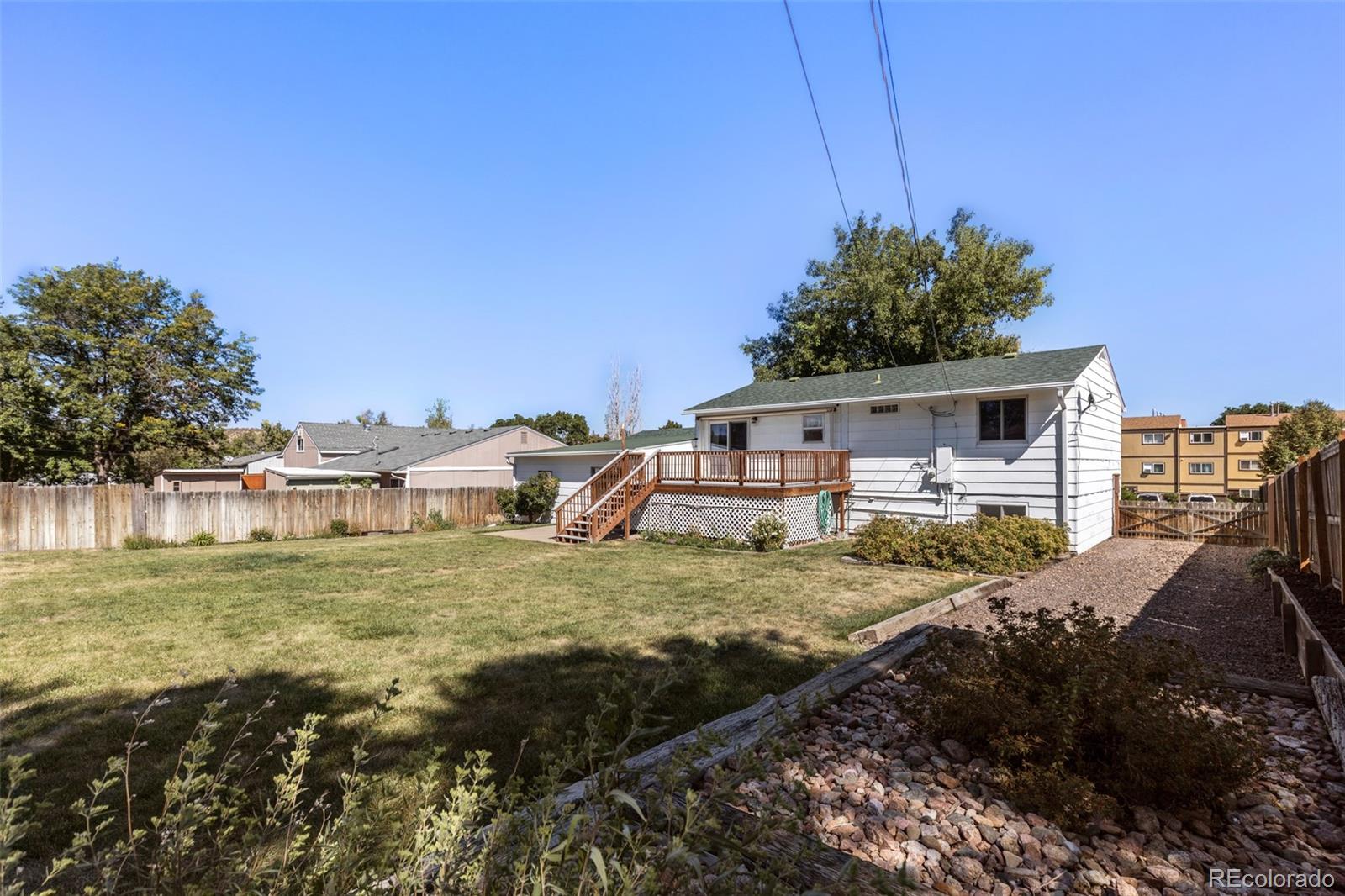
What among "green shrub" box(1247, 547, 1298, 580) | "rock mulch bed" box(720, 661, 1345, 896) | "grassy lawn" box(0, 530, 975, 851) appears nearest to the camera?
"rock mulch bed" box(720, 661, 1345, 896)

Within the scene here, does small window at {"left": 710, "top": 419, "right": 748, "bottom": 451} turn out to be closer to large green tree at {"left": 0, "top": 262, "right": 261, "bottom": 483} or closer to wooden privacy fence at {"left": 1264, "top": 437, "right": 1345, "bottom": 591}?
wooden privacy fence at {"left": 1264, "top": 437, "right": 1345, "bottom": 591}

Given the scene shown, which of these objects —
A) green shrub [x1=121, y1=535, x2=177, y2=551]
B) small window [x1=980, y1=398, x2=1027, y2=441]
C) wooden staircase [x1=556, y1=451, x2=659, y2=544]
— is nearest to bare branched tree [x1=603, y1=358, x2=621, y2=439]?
wooden staircase [x1=556, y1=451, x2=659, y2=544]

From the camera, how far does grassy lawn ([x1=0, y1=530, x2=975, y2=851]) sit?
3.76 metres

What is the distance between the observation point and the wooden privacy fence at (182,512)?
44.2ft

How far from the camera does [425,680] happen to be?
182 inches

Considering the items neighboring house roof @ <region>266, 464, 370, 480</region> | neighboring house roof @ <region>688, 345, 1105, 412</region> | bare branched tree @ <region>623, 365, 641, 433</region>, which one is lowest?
neighboring house roof @ <region>266, 464, 370, 480</region>

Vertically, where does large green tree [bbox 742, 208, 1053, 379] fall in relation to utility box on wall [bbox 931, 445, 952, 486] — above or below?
above

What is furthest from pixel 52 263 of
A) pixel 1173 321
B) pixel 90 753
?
pixel 1173 321

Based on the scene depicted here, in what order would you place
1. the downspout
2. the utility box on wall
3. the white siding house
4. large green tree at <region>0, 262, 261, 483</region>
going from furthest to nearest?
1. large green tree at <region>0, 262, 261, 483</region>
2. the utility box on wall
3. the white siding house
4. the downspout

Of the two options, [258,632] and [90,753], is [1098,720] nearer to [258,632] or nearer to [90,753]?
[90,753]

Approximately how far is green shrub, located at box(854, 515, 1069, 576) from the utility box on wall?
1992 mm

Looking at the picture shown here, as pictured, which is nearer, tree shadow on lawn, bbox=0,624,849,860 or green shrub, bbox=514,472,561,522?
tree shadow on lawn, bbox=0,624,849,860

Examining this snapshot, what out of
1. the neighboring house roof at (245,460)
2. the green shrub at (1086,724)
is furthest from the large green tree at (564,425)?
the green shrub at (1086,724)

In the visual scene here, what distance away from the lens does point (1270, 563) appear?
816 cm
